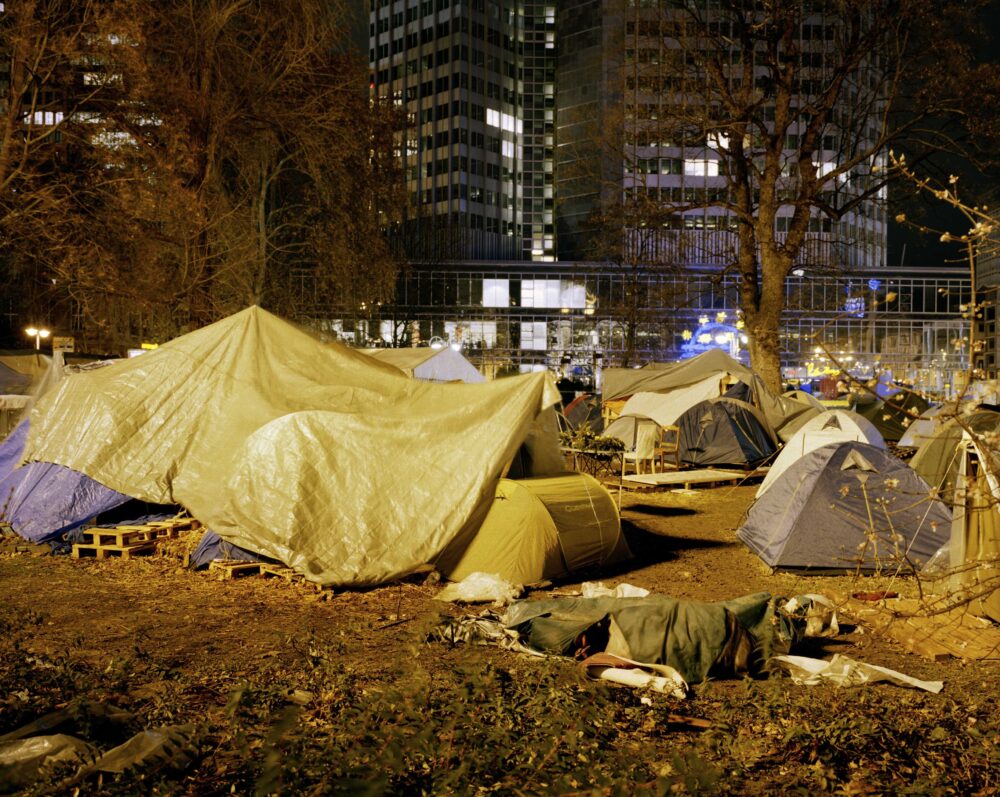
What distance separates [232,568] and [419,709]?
4645 millimetres

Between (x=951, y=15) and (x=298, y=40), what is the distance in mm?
14694

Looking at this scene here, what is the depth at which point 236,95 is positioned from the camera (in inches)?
773

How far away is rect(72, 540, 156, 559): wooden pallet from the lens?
33.3 ft

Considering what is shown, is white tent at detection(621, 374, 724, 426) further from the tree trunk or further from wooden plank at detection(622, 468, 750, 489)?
wooden plank at detection(622, 468, 750, 489)

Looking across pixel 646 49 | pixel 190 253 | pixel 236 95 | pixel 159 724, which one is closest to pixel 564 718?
pixel 159 724

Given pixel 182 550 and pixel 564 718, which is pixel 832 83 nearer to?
pixel 182 550

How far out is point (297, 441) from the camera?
9.06m

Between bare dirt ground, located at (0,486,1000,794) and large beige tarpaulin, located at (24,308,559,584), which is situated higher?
large beige tarpaulin, located at (24,308,559,584)

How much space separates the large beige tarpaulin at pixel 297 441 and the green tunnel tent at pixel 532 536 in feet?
0.77

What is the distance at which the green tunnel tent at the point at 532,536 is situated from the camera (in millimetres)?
8867

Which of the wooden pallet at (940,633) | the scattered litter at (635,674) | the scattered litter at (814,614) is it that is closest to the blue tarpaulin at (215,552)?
the scattered litter at (635,674)

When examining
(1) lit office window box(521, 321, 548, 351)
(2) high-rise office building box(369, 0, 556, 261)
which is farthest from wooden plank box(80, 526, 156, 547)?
(2) high-rise office building box(369, 0, 556, 261)

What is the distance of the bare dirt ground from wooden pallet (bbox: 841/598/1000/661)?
160 millimetres

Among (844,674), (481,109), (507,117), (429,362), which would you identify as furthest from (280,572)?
(507,117)
